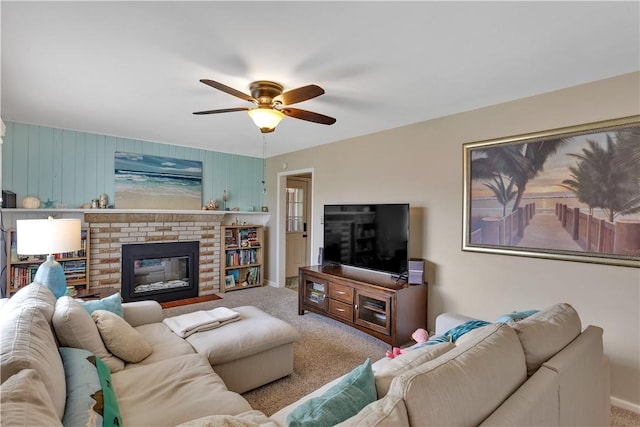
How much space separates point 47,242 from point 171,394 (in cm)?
173

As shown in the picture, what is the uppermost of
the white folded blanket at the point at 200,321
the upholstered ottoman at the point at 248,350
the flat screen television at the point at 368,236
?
the flat screen television at the point at 368,236

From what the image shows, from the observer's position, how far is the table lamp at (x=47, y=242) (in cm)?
238

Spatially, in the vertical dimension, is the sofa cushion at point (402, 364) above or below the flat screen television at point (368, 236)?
below

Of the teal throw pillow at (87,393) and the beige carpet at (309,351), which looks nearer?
the teal throw pillow at (87,393)

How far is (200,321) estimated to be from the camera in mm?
2432

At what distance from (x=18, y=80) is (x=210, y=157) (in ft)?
9.19

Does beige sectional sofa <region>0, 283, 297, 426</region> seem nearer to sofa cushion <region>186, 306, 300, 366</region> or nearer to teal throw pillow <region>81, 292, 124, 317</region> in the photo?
sofa cushion <region>186, 306, 300, 366</region>

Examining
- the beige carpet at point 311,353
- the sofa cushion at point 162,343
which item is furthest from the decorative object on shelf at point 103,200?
the sofa cushion at point 162,343

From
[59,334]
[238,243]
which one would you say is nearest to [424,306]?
[59,334]

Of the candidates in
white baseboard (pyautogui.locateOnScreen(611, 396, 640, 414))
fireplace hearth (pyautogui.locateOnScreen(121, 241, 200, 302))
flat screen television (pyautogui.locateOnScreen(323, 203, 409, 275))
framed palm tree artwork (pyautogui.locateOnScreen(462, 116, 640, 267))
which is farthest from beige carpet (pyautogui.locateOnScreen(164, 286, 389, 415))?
white baseboard (pyautogui.locateOnScreen(611, 396, 640, 414))

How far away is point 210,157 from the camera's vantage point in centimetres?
521

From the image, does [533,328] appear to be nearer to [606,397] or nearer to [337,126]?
[606,397]

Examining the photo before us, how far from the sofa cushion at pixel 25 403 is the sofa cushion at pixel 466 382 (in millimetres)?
942

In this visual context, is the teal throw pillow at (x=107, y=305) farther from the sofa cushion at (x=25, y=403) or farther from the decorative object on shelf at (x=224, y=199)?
the decorative object on shelf at (x=224, y=199)
